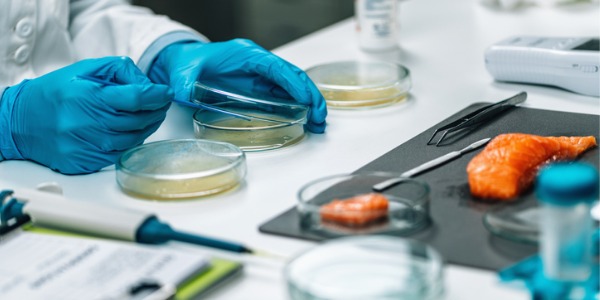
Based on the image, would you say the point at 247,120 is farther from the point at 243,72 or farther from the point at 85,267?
the point at 85,267

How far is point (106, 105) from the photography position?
121cm

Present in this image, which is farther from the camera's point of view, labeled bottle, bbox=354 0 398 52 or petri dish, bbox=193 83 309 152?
labeled bottle, bbox=354 0 398 52

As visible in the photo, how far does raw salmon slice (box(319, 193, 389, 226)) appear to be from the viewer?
0.97 meters

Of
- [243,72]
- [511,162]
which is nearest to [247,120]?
[243,72]

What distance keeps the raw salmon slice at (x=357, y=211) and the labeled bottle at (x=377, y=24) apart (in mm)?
877

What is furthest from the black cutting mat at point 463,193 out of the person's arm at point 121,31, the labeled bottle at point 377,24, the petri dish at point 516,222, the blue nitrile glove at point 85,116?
the person's arm at point 121,31

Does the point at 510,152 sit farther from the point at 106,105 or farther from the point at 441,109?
the point at 106,105

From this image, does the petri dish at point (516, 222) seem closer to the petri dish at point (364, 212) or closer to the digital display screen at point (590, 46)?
the petri dish at point (364, 212)

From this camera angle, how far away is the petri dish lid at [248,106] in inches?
52.2

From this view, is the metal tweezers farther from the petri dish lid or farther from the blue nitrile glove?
the blue nitrile glove

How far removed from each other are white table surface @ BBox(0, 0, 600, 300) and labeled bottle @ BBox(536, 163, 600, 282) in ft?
0.23

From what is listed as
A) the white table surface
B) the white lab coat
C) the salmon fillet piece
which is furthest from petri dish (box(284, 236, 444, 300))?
the white lab coat

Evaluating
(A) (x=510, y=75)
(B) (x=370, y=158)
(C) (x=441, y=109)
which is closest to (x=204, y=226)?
(B) (x=370, y=158)

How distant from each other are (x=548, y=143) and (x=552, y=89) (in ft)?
1.40
